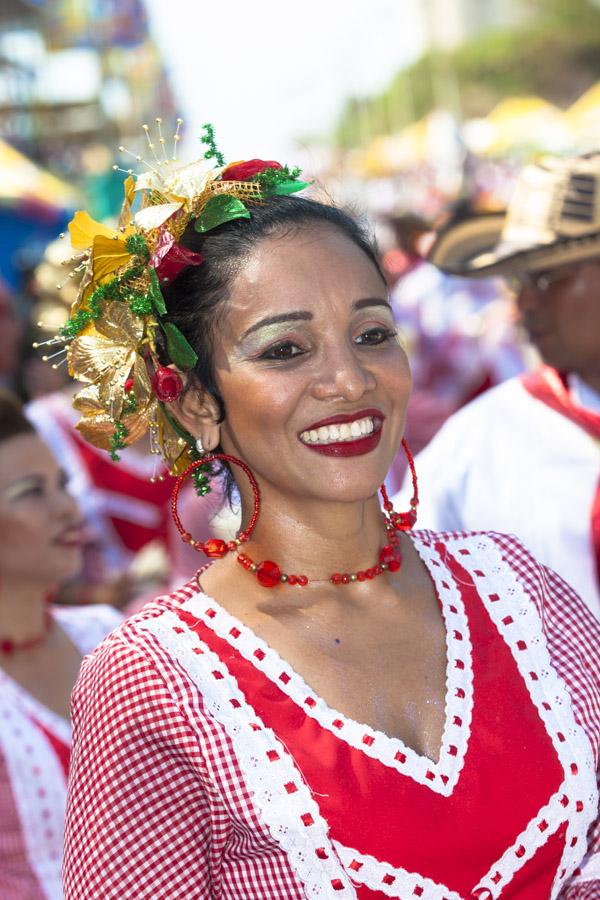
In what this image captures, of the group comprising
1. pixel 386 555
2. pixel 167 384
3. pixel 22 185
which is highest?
pixel 167 384

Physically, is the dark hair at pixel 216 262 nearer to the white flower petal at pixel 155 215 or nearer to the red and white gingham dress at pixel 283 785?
the white flower petal at pixel 155 215

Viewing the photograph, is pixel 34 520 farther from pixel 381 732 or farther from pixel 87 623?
pixel 381 732

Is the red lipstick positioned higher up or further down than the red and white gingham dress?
higher up

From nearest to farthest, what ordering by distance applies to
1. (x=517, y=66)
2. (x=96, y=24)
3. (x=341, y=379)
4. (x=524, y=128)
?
(x=341, y=379) < (x=96, y=24) < (x=524, y=128) < (x=517, y=66)

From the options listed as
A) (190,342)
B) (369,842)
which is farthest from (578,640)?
(190,342)

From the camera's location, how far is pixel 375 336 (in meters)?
1.94

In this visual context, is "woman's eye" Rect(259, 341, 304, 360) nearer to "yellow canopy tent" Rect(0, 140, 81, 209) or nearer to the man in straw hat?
the man in straw hat

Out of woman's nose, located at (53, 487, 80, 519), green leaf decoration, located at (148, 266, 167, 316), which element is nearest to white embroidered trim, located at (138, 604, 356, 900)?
green leaf decoration, located at (148, 266, 167, 316)

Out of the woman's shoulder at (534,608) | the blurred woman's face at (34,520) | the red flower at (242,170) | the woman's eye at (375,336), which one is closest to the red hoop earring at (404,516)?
the woman's shoulder at (534,608)

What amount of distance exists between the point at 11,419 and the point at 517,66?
5909 centimetres

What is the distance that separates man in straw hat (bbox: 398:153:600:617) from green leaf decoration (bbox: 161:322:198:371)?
159 centimetres

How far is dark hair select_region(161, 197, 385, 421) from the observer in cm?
192

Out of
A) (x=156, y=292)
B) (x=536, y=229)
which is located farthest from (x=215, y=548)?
(x=536, y=229)

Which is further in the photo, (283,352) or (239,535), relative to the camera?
(239,535)
